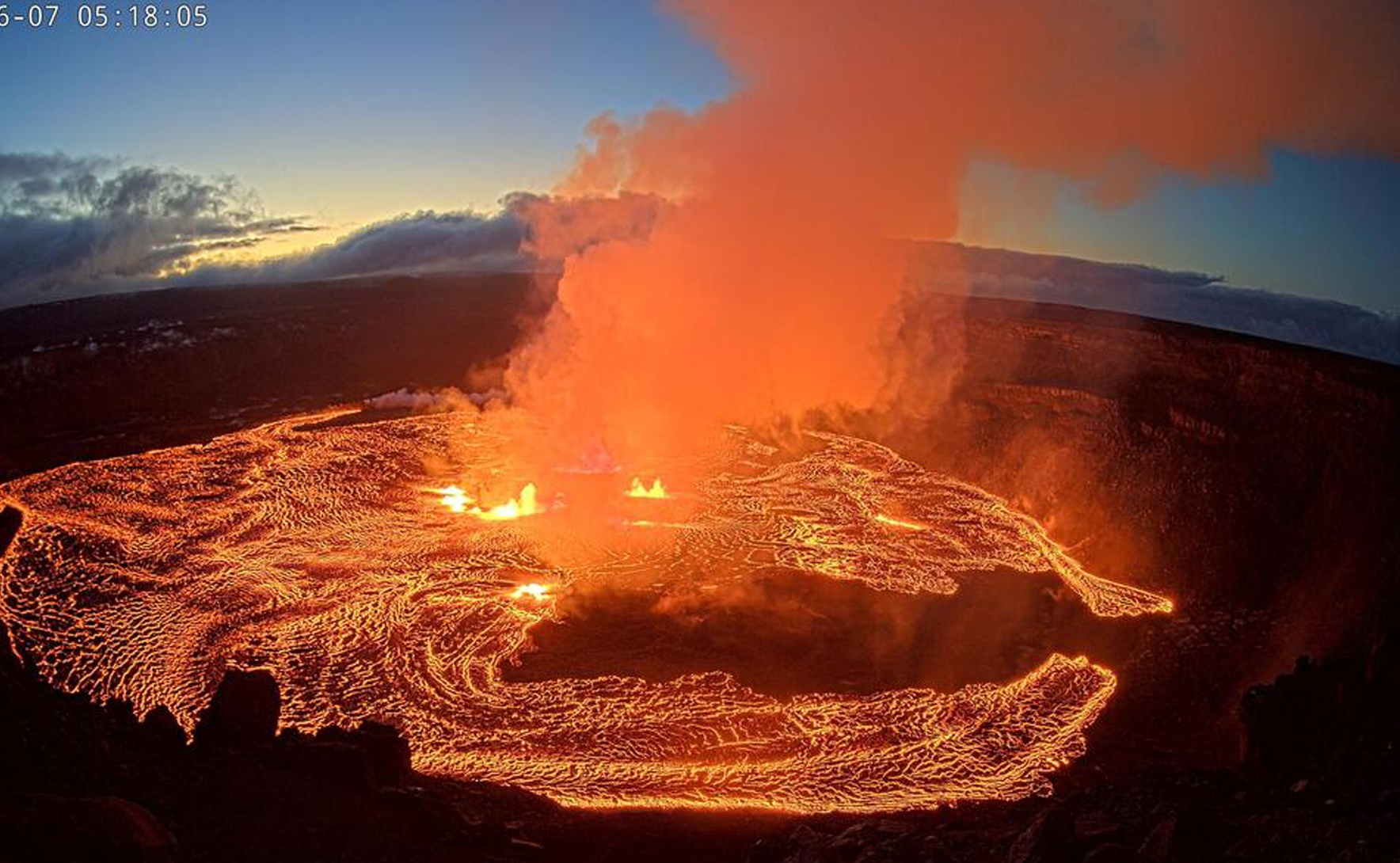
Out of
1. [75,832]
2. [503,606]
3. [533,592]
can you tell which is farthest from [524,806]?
[533,592]

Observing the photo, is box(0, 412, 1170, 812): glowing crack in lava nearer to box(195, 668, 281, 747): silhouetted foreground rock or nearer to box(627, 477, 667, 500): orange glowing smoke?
box(627, 477, 667, 500): orange glowing smoke

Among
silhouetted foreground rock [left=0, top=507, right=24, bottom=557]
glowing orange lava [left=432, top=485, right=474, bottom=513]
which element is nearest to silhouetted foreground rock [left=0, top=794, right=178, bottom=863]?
glowing orange lava [left=432, top=485, right=474, bottom=513]

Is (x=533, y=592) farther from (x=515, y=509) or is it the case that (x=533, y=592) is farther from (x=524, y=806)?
(x=524, y=806)

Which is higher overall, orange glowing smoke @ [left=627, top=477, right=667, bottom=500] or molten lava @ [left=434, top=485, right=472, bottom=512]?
orange glowing smoke @ [left=627, top=477, right=667, bottom=500]

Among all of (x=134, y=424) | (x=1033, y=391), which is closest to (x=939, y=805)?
(x=1033, y=391)

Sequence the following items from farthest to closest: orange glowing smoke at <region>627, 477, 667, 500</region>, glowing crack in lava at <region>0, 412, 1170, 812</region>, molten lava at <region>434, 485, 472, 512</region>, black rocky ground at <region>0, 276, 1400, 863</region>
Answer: orange glowing smoke at <region>627, 477, 667, 500</region>
molten lava at <region>434, 485, 472, 512</region>
glowing crack in lava at <region>0, 412, 1170, 812</region>
black rocky ground at <region>0, 276, 1400, 863</region>

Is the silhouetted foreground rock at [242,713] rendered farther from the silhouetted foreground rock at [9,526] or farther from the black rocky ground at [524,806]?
the silhouetted foreground rock at [9,526]

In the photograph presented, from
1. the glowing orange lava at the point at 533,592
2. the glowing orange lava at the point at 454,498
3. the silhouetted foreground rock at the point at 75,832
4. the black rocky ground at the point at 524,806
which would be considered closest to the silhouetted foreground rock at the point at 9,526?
the black rocky ground at the point at 524,806

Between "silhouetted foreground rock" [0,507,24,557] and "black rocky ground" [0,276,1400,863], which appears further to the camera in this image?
"silhouetted foreground rock" [0,507,24,557]
